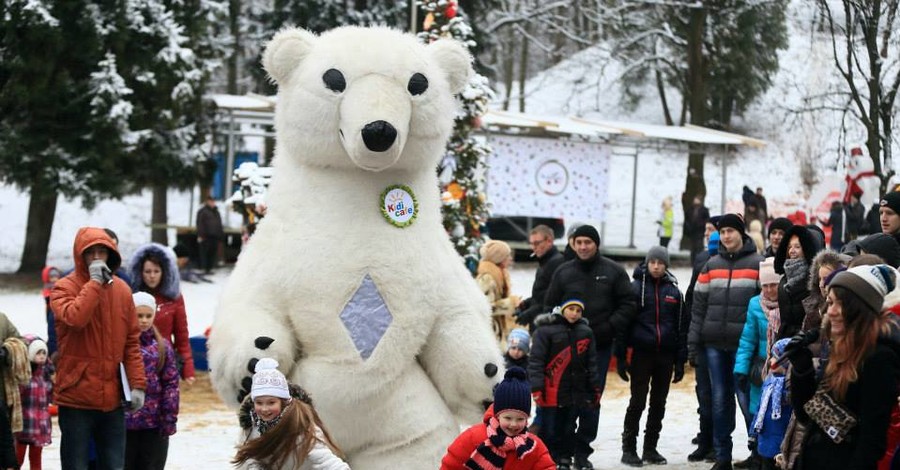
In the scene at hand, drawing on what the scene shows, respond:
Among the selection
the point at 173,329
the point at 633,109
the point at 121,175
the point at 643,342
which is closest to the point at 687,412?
the point at 643,342

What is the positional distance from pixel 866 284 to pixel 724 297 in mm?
3665

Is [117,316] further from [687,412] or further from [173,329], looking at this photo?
[687,412]

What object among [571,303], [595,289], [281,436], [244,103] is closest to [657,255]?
[595,289]

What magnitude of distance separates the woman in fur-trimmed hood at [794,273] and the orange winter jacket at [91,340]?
11.3ft

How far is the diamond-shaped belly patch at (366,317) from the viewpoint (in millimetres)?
6234

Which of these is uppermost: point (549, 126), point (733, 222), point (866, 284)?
point (549, 126)

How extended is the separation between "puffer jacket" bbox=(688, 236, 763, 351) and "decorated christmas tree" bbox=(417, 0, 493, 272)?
169 inches

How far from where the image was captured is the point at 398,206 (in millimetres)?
6469

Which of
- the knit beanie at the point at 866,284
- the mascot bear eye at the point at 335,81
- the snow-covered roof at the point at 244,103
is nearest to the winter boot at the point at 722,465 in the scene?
the knit beanie at the point at 866,284

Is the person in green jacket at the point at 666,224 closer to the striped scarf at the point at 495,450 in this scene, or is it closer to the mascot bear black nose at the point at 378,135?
the mascot bear black nose at the point at 378,135

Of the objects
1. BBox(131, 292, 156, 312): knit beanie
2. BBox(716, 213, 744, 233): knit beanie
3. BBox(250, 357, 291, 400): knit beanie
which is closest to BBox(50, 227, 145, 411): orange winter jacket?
BBox(131, 292, 156, 312): knit beanie

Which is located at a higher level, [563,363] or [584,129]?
[584,129]

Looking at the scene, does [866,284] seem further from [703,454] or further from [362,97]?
[703,454]

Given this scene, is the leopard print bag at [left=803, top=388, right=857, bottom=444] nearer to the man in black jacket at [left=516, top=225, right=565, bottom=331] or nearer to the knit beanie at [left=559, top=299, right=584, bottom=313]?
the knit beanie at [left=559, top=299, right=584, bottom=313]
